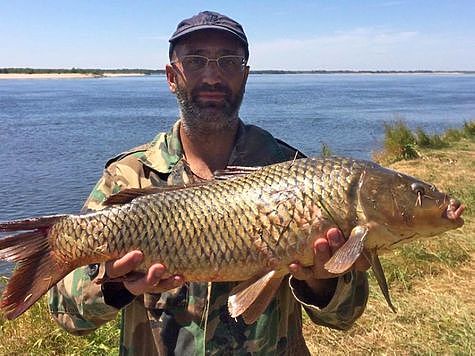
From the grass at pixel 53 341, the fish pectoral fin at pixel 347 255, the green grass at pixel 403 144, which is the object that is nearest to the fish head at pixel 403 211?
the fish pectoral fin at pixel 347 255

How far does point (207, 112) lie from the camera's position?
269 centimetres

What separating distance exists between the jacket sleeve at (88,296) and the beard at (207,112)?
420 mm

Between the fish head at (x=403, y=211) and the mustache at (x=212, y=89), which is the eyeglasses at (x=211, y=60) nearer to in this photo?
the mustache at (x=212, y=89)

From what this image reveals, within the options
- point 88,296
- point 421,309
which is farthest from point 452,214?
point 421,309

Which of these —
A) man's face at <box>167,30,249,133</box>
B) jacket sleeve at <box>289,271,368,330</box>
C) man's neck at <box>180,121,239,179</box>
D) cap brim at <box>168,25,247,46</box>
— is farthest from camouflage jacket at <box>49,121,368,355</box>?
cap brim at <box>168,25,247,46</box>

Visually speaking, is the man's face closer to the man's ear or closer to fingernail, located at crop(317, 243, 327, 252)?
the man's ear

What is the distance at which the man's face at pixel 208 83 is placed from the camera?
270 centimetres

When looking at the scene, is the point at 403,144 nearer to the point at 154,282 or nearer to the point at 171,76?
the point at 171,76

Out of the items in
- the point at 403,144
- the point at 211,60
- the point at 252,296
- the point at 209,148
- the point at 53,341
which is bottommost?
the point at 403,144

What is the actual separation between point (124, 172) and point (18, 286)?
71 centimetres

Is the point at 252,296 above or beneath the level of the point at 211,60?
beneath

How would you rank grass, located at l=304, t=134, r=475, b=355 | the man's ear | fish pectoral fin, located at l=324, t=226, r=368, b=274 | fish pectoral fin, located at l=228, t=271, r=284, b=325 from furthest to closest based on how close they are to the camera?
grass, located at l=304, t=134, r=475, b=355 < the man's ear < fish pectoral fin, located at l=228, t=271, r=284, b=325 < fish pectoral fin, located at l=324, t=226, r=368, b=274

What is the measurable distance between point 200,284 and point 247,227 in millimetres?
442

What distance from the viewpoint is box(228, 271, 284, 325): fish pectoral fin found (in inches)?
81.3
